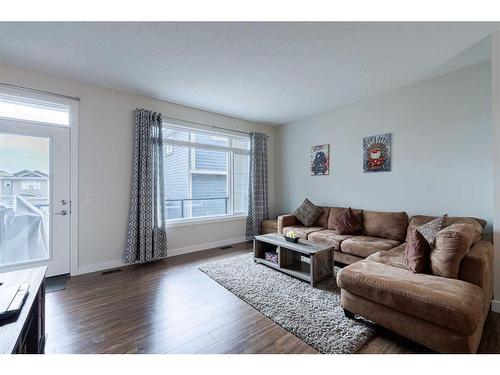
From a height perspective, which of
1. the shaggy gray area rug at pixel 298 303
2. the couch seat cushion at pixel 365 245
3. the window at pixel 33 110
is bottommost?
the shaggy gray area rug at pixel 298 303

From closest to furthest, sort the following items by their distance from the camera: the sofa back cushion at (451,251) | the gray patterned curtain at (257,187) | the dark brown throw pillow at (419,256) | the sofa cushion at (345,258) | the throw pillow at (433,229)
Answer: the sofa back cushion at (451,251) < the dark brown throw pillow at (419,256) < the throw pillow at (433,229) < the sofa cushion at (345,258) < the gray patterned curtain at (257,187)

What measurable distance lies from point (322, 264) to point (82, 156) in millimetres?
3499

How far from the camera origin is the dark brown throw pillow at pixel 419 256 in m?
1.88

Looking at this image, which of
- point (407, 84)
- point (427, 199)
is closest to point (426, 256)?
point (427, 199)

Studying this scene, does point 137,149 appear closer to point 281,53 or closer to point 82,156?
point 82,156

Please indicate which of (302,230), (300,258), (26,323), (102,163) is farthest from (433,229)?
(102,163)

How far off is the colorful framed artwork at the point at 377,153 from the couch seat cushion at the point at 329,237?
1.24 metres

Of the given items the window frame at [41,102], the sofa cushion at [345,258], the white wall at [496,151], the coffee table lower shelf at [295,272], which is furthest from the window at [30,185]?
the white wall at [496,151]

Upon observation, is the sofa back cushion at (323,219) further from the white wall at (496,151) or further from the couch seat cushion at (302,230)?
the white wall at (496,151)

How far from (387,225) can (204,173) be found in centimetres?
325

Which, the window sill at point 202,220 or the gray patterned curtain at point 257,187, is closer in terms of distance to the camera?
the window sill at point 202,220

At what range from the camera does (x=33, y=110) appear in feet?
9.27

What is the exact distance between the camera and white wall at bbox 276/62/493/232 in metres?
2.74
